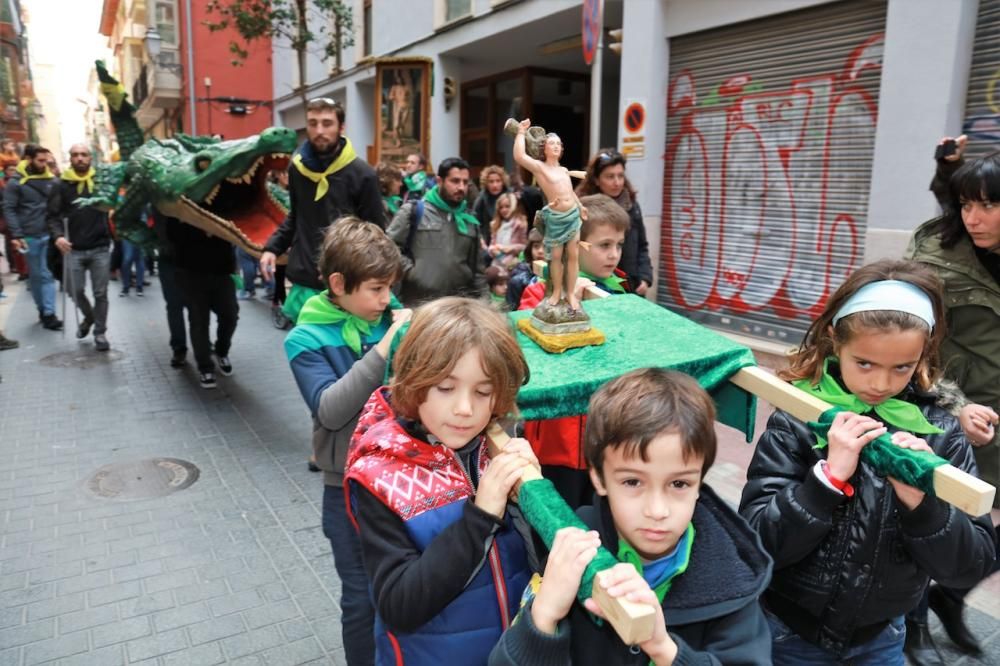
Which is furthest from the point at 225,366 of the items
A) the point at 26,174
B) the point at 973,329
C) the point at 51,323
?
the point at 973,329

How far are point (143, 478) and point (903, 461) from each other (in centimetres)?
454

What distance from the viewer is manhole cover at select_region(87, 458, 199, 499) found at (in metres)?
4.46

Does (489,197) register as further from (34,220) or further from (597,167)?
(34,220)

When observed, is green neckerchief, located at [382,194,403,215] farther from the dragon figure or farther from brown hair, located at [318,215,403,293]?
brown hair, located at [318,215,403,293]

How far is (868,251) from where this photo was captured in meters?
6.29

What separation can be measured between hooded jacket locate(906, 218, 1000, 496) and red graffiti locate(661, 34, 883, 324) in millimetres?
4353

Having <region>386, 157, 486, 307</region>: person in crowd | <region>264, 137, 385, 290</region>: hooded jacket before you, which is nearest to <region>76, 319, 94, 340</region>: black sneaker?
<region>264, 137, 385, 290</region>: hooded jacket

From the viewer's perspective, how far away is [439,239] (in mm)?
5094

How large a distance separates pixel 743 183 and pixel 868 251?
177 cm

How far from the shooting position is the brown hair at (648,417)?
4.26 ft

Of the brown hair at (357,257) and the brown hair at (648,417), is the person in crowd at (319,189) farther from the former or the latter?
the brown hair at (648,417)

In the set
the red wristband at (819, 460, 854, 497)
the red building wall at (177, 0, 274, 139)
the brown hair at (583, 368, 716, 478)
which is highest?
the red building wall at (177, 0, 274, 139)

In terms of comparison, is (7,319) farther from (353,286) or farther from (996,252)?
(996,252)

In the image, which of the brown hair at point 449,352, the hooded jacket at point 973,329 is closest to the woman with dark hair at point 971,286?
the hooded jacket at point 973,329
